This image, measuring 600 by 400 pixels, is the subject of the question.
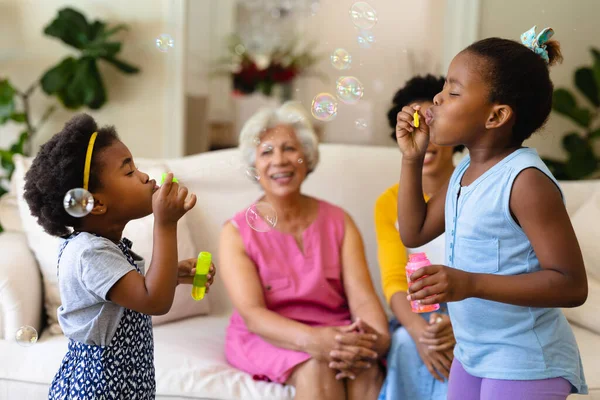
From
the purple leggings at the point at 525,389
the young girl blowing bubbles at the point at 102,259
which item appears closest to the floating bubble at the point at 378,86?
the young girl blowing bubbles at the point at 102,259

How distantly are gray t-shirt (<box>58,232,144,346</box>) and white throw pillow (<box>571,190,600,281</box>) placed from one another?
5.63 feet

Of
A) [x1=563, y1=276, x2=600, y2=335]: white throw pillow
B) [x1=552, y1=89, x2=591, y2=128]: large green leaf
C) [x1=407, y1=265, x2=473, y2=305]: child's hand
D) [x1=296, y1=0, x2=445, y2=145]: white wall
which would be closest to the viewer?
[x1=407, y1=265, x2=473, y2=305]: child's hand

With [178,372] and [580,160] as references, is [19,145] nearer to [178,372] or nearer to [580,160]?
[178,372]

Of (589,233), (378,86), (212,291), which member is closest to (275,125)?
(212,291)

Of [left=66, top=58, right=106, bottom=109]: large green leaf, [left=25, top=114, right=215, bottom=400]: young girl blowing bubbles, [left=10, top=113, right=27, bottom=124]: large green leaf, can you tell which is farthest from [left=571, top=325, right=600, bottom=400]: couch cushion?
[left=10, top=113, right=27, bottom=124]: large green leaf

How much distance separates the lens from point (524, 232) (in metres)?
1.20

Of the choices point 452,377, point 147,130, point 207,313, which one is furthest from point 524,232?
point 147,130

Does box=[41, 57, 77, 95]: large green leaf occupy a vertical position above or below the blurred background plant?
below

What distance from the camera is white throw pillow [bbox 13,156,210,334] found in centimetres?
226

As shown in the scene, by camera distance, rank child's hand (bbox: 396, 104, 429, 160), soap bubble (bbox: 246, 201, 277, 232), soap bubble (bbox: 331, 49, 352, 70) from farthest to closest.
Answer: soap bubble (bbox: 331, 49, 352, 70)
soap bubble (bbox: 246, 201, 277, 232)
child's hand (bbox: 396, 104, 429, 160)

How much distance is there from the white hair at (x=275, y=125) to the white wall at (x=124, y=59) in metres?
1.41

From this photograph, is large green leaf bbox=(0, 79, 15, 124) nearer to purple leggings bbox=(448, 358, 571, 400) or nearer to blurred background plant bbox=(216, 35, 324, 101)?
blurred background plant bbox=(216, 35, 324, 101)

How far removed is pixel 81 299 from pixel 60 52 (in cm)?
246

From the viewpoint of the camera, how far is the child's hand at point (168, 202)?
1.31m
